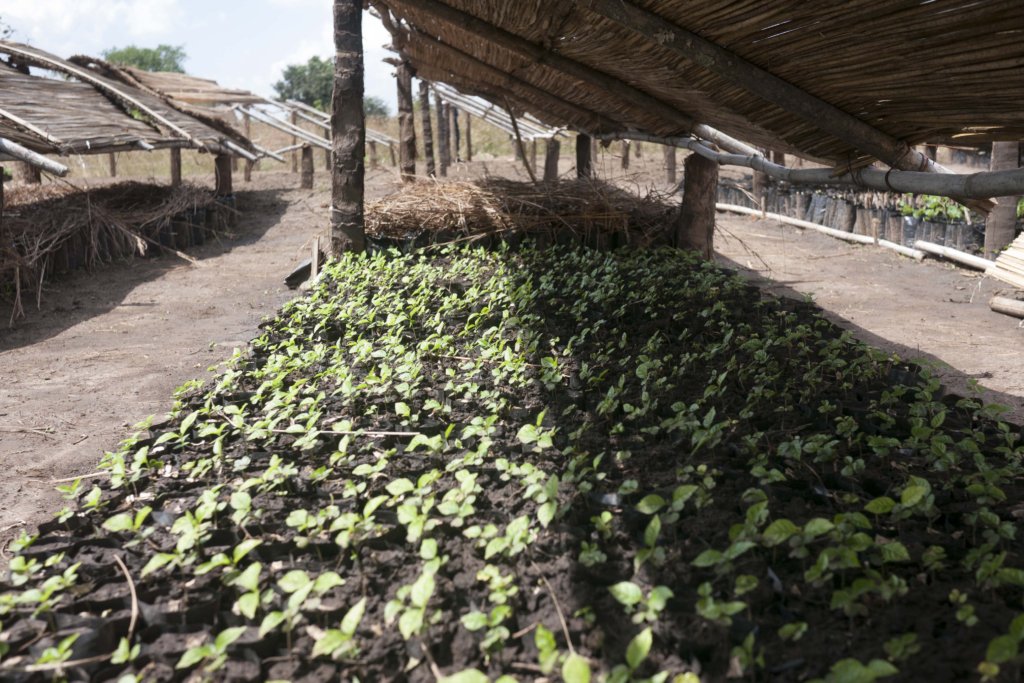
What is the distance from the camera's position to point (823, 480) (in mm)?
2551

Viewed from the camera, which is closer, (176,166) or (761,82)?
(761,82)

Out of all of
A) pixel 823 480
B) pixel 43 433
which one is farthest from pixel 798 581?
pixel 43 433

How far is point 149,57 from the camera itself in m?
53.2

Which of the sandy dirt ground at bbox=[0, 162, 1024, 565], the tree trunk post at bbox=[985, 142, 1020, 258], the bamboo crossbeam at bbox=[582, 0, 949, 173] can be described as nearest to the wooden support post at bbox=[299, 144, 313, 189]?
the sandy dirt ground at bbox=[0, 162, 1024, 565]

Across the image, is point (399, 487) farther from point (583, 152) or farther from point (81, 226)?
point (81, 226)

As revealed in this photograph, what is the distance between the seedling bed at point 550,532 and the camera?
6.02 ft

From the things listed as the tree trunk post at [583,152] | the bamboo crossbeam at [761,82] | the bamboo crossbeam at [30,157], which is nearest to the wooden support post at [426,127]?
the tree trunk post at [583,152]

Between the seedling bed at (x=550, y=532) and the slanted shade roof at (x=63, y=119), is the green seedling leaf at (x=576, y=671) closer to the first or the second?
the seedling bed at (x=550, y=532)

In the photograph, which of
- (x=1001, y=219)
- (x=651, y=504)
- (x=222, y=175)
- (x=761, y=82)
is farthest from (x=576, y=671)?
(x=222, y=175)

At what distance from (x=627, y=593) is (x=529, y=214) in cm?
555

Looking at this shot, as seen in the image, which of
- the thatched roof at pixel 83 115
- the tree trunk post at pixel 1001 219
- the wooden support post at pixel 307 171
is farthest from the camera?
the wooden support post at pixel 307 171

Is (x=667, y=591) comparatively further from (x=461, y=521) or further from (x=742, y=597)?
(x=461, y=521)

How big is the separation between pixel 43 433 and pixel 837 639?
3.93 meters

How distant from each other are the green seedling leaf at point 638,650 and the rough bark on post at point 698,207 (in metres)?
5.31
